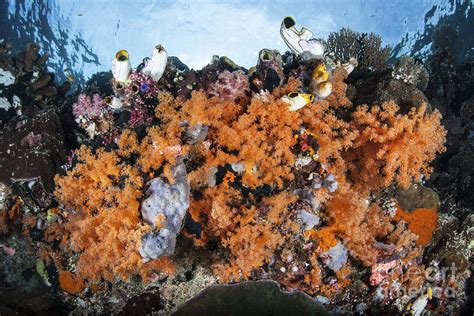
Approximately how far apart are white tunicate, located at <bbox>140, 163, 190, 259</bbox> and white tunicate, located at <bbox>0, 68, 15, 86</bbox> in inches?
304

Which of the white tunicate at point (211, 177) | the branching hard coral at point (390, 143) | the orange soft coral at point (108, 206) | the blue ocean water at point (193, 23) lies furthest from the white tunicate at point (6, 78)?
the branching hard coral at point (390, 143)

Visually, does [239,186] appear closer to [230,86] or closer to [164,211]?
[164,211]

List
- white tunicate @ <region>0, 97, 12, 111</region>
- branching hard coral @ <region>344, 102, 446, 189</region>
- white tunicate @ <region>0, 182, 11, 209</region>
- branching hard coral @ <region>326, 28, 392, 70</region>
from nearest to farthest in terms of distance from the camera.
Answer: branching hard coral @ <region>344, 102, 446, 189</region> < white tunicate @ <region>0, 182, 11, 209</region> < branching hard coral @ <region>326, 28, 392, 70</region> < white tunicate @ <region>0, 97, 12, 111</region>

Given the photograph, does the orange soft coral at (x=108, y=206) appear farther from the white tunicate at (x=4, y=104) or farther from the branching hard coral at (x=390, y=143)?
the white tunicate at (x=4, y=104)

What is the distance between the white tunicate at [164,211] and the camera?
407 centimetres

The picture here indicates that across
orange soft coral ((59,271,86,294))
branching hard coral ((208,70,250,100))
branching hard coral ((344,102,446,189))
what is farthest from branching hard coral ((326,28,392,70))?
orange soft coral ((59,271,86,294))

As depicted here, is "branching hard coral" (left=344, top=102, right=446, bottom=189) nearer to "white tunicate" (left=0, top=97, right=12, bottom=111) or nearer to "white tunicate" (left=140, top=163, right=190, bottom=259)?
"white tunicate" (left=140, top=163, right=190, bottom=259)

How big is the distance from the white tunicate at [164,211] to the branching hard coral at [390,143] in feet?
8.88

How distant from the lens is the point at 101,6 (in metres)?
19.3

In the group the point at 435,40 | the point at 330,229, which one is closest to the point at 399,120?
the point at 330,229

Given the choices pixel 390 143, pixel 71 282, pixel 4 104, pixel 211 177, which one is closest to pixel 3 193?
pixel 71 282

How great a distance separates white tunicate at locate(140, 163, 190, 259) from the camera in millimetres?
4074

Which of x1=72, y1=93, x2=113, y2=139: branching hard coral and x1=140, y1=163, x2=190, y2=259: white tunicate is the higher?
x1=72, y1=93, x2=113, y2=139: branching hard coral

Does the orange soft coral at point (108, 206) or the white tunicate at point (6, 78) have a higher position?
the white tunicate at point (6, 78)
